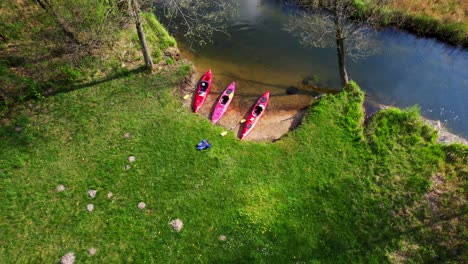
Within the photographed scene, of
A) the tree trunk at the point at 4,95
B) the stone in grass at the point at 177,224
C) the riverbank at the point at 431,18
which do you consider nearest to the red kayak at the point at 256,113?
the stone in grass at the point at 177,224

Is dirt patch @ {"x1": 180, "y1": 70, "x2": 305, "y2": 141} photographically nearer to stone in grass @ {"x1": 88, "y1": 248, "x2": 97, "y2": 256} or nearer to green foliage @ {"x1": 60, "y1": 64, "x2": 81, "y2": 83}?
green foliage @ {"x1": 60, "y1": 64, "x2": 81, "y2": 83}

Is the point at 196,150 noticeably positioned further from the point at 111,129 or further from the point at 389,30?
the point at 389,30

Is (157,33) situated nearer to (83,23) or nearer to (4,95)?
(83,23)

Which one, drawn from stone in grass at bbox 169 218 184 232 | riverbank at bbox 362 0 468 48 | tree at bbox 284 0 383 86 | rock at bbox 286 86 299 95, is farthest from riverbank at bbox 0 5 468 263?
riverbank at bbox 362 0 468 48

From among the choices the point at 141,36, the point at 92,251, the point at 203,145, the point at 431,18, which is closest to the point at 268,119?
the point at 203,145

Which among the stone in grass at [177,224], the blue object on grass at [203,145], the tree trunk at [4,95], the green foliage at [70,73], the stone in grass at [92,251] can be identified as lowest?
the stone in grass at [92,251]

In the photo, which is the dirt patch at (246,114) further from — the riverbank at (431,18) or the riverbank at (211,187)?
the riverbank at (431,18)
